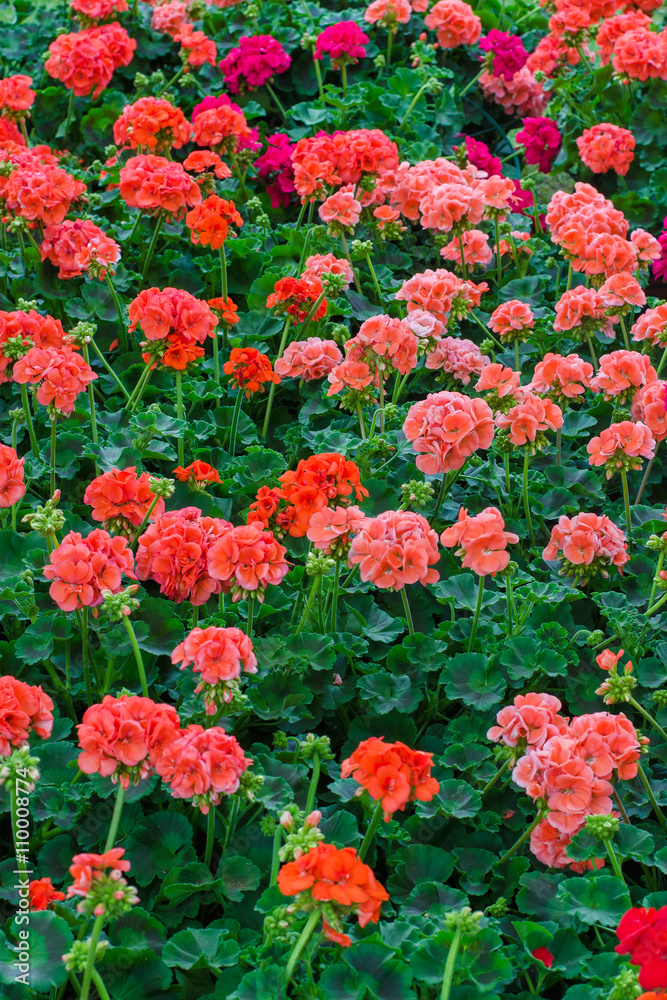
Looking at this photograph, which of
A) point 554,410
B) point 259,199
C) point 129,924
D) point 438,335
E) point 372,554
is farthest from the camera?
point 259,199

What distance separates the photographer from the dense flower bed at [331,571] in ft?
5.59

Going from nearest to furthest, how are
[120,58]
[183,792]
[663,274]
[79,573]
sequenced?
[183,792] < [79,573] < [663,274] < [120,58]

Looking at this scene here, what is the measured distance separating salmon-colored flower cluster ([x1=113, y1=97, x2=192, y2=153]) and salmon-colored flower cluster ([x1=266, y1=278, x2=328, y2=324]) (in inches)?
36.2

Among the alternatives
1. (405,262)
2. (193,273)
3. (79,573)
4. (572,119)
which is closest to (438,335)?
(405,262)

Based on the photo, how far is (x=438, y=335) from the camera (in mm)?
2885

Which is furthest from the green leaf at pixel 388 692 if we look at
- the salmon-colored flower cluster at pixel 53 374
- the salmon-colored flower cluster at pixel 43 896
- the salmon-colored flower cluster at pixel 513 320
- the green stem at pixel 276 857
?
the salmon-colored flower cluster at pixel 513 320

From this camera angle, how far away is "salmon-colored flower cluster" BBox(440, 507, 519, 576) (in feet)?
6.83

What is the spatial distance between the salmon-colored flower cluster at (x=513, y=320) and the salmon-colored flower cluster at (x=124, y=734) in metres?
1.77

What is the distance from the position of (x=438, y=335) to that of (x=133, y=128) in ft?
4.76

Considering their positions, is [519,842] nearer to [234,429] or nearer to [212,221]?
[234,429]

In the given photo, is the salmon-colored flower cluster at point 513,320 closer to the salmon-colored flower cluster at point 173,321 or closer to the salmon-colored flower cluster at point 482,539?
the salmon-colored flower cluster at point 173,321

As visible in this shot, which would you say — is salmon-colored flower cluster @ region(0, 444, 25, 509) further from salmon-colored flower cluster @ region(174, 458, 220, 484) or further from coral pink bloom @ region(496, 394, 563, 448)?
coral pink bloom @ region(496, 394, 563, 448)

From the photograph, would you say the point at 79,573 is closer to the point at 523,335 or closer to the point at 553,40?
the point at 523,335

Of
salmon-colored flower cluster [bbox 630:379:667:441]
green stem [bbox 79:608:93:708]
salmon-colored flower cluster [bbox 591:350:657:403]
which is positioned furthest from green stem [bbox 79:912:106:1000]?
salmon-colored flower cluster [bbox 591:350:657:403]
